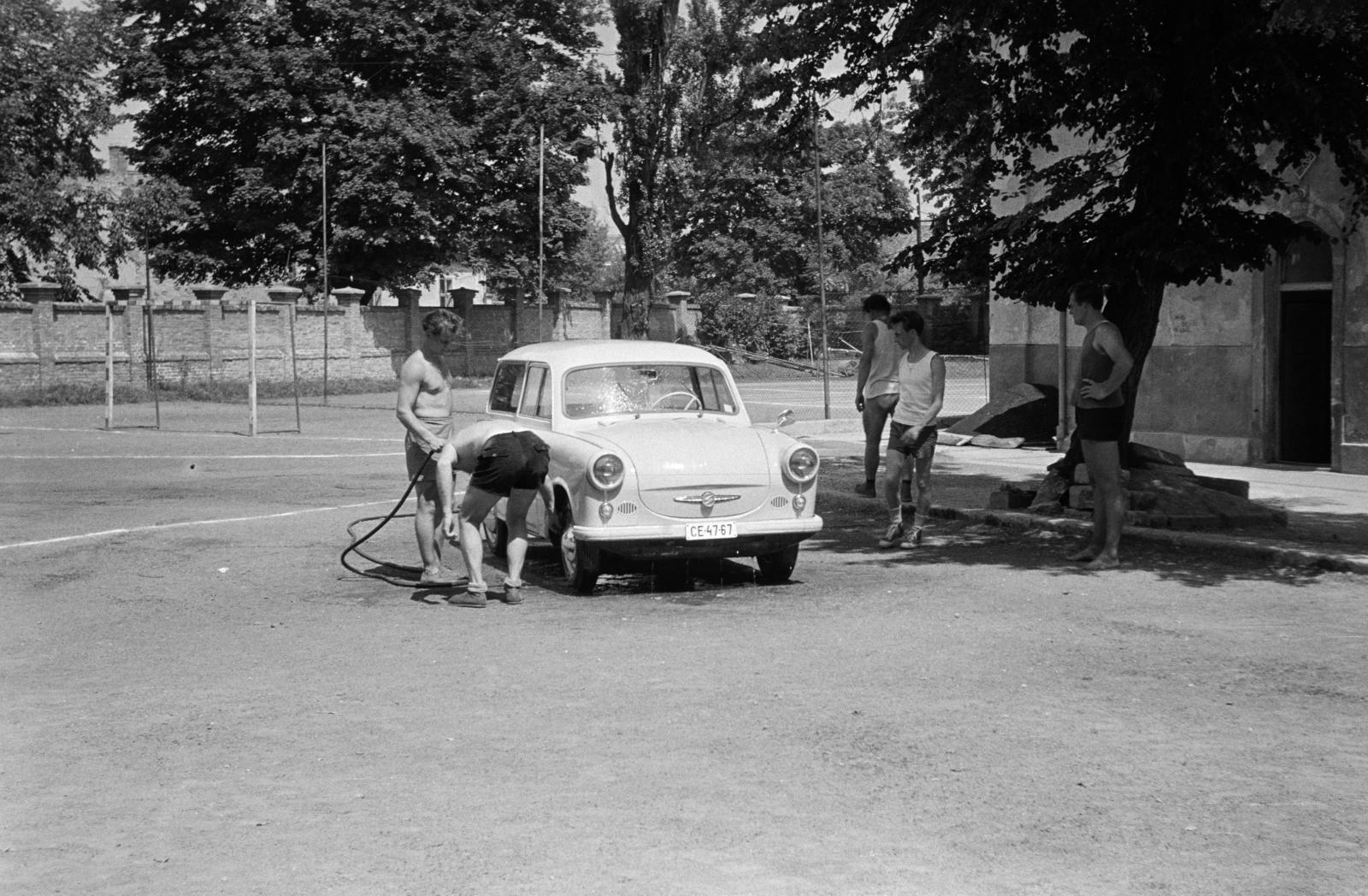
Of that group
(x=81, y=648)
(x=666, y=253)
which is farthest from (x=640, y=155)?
(x=81, y=648)

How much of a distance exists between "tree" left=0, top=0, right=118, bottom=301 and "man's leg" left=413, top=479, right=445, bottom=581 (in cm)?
3739

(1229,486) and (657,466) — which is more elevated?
(657,466)

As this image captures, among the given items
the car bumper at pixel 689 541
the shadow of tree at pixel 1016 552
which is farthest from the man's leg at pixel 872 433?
the car bumper at pixel 689 541

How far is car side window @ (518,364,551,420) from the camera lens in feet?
35.7

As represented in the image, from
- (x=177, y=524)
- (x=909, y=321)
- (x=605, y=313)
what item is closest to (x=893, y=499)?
(x=909, y=321)

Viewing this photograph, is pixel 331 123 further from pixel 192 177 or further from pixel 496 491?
pixel 496 491

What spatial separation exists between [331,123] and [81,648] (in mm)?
42190

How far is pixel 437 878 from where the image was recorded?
4.54 m

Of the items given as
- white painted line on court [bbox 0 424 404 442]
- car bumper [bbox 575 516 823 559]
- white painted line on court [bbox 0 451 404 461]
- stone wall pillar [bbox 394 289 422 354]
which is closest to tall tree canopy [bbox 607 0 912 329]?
stone wall pillar [bbox 394 289 422 354]

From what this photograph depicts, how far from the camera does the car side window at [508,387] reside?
449 inches

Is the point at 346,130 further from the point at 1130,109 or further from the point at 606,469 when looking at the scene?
the point at 606,469

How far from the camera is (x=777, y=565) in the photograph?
1026 cm

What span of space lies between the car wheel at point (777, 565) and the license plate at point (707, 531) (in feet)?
1.67

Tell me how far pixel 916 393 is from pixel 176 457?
41.0ft
